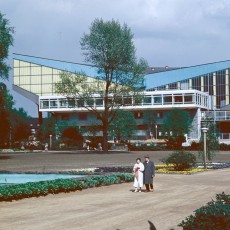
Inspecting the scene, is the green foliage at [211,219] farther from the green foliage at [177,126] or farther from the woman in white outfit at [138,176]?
the green foliage at [177,126]

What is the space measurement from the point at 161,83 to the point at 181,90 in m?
10.5

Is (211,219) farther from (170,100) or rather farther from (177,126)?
(170,100)

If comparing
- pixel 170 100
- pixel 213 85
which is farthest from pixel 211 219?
pixel 213 85

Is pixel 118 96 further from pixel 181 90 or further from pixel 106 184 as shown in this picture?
pixel 106 184

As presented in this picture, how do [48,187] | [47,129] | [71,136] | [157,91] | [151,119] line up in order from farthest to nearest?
1. [157,91]
2. [151,119]
3. [47,129]
4. [71,136]
5. [48,187]

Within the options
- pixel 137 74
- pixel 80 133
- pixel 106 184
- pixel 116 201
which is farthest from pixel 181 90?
pixel 116 201

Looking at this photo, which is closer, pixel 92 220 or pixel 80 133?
pixel 92 220

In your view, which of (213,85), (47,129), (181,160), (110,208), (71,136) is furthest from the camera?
(213,85)

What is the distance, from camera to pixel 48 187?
2050 centimetres

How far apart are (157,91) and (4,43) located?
2203 inches

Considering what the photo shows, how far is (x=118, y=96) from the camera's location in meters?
66.8

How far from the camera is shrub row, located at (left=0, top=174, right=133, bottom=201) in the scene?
61.2ft

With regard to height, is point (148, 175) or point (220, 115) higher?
point (220, 115)

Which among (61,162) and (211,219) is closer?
(211,219)
